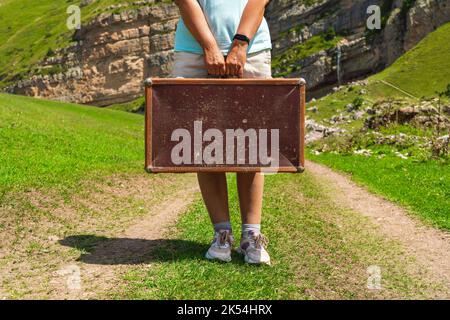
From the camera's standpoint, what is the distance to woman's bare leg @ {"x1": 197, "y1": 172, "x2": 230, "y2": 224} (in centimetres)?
613

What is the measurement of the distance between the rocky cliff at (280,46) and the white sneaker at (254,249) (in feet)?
252

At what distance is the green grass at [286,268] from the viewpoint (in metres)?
4.95

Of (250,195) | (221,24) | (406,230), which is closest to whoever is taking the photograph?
(221,24)

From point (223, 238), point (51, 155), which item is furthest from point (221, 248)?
point (51, 155)

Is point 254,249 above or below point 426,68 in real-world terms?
below

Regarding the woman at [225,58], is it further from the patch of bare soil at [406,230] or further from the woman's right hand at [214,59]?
the patch of bare soil at [406,230]

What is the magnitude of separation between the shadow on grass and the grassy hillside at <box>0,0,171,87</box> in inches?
5205

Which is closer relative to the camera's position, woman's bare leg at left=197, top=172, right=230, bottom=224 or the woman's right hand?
the woman's right hand

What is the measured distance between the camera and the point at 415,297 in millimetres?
4938

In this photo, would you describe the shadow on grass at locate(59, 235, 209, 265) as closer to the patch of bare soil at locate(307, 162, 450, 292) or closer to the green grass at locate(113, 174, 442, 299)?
the green grass at locate(113, 174, 442, 299)

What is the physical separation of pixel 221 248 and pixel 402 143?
22.3 meters

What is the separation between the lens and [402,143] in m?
26.4

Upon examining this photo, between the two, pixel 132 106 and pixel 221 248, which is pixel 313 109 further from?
pixel 132 106

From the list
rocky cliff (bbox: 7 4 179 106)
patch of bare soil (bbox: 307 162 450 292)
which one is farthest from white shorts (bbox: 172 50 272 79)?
rocky cliff (bbox: 7 4 179 106)
